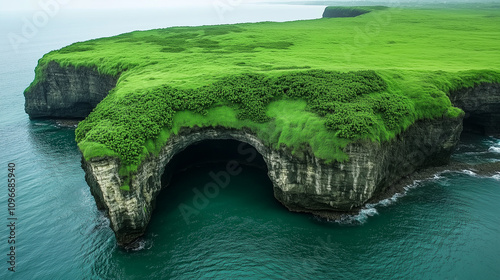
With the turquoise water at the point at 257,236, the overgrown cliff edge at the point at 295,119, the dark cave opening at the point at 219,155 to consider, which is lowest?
the turquoise water at the point at 257,236

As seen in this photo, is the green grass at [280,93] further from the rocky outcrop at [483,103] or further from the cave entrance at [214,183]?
the cave entrance at [214,183]

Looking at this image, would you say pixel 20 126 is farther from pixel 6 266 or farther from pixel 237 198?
pixel 237 198

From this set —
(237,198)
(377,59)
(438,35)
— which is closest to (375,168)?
(237,198)

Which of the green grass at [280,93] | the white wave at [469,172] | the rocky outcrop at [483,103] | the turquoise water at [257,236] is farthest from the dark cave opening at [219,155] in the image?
the rocky outcrop at [483,103]

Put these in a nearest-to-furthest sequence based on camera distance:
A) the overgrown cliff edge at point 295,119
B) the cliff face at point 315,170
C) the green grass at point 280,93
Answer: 1. the cliff face at point 315,170
2. the overgrown cliff edge at point 295,119
3. the green grass at point 280,93

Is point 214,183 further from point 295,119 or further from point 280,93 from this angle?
point 280,93

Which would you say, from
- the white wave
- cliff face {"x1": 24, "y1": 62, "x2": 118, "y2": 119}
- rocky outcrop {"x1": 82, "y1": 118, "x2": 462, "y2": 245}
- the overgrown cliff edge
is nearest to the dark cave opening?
the overgrown cliff edge

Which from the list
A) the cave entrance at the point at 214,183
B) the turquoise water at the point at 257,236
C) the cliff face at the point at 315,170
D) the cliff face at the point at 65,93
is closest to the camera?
the turquoise water at the point at 257,236
